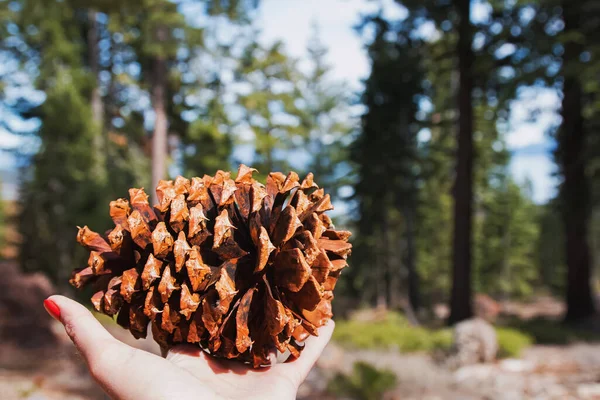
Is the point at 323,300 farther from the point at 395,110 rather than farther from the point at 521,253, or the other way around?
the point at 521,253

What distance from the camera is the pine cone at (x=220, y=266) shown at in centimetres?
172

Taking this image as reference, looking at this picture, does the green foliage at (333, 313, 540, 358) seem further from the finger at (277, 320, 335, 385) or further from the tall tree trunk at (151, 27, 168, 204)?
the finger at (277, 320, 335, 385)

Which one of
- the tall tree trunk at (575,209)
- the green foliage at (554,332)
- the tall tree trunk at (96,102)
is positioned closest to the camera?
the green foliage at (554,332)

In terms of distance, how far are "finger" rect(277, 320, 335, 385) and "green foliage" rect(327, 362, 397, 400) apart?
4.28 m

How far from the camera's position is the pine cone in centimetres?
172

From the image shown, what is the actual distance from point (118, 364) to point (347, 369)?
6723 millimetres

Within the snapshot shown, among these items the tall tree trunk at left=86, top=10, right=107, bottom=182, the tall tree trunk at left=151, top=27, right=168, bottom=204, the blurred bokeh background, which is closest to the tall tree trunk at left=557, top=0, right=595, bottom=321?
the blurred bokeh background

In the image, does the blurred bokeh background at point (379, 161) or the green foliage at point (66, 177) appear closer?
the blurred bokeh background at point (379, 161)

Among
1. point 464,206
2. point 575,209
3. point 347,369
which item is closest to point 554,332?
point 464,206

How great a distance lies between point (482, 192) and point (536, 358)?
18673mm

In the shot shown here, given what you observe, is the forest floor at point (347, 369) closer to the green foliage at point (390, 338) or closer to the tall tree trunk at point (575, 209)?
the green foliage at point (390, 338)

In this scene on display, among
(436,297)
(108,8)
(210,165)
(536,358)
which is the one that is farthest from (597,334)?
(436,297)

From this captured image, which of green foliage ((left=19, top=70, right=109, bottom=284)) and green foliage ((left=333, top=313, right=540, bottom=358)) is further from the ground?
green foliage ((left=19, top=70, right=109, bottom=284))

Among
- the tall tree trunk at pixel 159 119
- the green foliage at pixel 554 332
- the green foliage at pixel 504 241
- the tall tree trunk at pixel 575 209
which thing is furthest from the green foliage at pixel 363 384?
the green foliage at pixel 504 241
